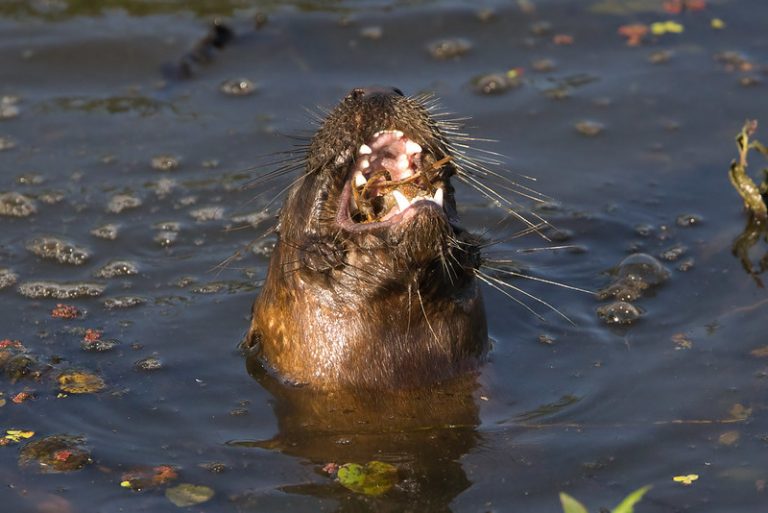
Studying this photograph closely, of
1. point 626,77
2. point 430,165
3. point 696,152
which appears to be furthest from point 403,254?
point 626,77

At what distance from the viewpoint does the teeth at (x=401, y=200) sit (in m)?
6.23

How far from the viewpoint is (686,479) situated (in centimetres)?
623

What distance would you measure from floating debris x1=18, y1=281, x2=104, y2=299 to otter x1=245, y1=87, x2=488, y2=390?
1.65m

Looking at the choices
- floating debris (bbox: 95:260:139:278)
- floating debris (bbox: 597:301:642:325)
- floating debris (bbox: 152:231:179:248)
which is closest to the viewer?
floating debris (bbox: 597:301:642:325)

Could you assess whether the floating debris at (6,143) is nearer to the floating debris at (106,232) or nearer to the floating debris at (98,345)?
the floating debris at (106,232)

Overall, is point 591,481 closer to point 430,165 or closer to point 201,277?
point 430,165

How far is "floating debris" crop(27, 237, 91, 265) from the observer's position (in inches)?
335

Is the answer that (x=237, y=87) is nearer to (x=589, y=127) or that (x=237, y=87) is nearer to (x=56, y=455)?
(x=589, y=127)

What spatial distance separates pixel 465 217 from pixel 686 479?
3164 mm

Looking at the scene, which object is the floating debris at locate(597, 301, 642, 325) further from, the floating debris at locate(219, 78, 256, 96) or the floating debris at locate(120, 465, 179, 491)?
the floating debris at locate(219, 78, 256, 96)

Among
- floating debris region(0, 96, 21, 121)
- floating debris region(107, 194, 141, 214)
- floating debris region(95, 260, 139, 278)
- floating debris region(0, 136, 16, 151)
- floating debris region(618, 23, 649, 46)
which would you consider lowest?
floating debris region(95, 260, 139, 278)

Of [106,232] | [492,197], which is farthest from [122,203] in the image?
[492,197]

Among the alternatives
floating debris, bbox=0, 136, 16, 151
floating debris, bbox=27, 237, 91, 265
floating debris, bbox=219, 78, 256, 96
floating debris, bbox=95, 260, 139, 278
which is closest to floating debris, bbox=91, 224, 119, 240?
floating debris, bbox=27, 237, 91, 265

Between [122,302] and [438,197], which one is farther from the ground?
[438,197]
